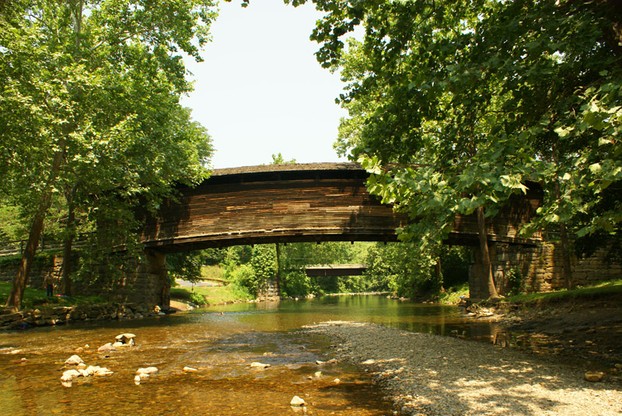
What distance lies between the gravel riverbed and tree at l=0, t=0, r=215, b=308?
44.7 feet

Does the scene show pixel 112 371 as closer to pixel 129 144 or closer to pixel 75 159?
pixel 75 159

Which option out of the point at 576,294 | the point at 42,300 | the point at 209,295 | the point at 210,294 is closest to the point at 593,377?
the point at 576,294

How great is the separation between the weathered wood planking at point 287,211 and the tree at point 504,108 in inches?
577

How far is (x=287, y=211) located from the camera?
78.2ft

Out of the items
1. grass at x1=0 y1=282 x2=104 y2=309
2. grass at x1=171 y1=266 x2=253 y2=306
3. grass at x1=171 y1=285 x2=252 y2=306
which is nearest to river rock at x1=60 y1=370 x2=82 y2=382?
grass at x1=0 y1=282 x2=104 y2=309

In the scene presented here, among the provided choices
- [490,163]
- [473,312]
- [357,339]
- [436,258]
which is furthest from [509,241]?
[490,163]

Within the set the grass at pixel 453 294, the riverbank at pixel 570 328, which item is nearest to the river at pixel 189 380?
the riverbank at pixel 570 328

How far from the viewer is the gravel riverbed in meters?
5.48

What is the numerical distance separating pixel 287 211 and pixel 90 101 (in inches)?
435

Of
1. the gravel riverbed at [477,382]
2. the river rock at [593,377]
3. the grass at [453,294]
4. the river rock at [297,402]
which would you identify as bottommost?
the grass at [453,294]

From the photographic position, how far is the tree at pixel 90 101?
16.0 meters

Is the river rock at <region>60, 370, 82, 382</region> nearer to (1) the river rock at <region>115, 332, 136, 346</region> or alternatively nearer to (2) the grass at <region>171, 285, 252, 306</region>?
(1) the river rock at <region>115, 332, 136, 346</region>

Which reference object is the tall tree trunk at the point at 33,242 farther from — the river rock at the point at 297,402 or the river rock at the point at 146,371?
the river rock at the point at 297,402

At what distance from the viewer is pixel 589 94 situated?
536 centimetres
